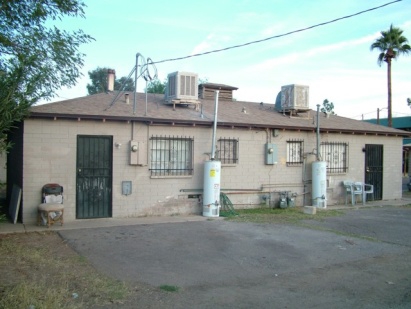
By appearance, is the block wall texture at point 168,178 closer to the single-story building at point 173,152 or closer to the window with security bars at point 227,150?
the single-story building at point 173,152

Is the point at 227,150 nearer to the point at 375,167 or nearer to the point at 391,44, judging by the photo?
the point at 375,167

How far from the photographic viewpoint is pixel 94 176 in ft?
37.4

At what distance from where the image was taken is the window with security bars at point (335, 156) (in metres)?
15.5

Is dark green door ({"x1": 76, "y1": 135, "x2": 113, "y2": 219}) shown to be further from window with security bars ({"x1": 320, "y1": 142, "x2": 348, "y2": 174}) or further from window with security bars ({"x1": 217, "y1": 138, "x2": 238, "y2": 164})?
window with security bars ({"x1": 320, "y1": 142, "x2": 348, "y2": 174})

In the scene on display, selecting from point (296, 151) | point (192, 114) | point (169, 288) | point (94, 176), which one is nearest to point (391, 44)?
point (296, 151)

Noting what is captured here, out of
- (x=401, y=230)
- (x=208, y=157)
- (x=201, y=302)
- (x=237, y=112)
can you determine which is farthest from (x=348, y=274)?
(x=237, y=112)

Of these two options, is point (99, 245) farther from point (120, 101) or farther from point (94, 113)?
point (120, 101)

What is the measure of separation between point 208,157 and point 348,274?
22.1ft

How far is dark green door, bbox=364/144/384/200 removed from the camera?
16547mm

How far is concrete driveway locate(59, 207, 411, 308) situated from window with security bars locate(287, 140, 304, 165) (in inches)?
140

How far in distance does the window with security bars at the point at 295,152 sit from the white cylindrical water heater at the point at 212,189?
3.46 m

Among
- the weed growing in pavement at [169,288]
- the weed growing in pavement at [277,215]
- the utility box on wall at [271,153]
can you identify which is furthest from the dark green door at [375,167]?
the weed growing in pavement at [169,288]

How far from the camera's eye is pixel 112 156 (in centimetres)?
1161

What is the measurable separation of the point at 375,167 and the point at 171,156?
353 inches
